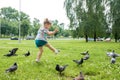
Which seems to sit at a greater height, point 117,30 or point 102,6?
point 102,6

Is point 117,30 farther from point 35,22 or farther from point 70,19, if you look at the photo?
point 35,22

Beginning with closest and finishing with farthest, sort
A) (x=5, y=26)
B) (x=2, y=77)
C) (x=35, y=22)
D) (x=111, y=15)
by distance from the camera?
(x=2, y=77) < (x=111, y=15) < (x=5, y=26) < (x=35, y=22)

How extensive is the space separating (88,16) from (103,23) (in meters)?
3.34

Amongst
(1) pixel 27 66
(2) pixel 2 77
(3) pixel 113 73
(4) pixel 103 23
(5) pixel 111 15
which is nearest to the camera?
(2) pixel 2 77

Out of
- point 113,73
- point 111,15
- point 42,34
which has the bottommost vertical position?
point 113,73

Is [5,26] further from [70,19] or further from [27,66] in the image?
[27,66]

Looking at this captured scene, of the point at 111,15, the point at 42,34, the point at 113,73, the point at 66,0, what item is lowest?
the point at 113,73

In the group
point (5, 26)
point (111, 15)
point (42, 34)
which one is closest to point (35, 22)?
point (5, 26)

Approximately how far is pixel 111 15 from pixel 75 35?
376 inches

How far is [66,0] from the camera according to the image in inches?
2264

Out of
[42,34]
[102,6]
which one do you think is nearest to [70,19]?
[102,6]

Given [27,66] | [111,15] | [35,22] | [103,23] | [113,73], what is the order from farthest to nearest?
[35,22] < [103,23] < [111,15] < [27,66] < [113,73]

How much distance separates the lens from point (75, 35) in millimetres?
57531

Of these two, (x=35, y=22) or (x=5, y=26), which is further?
(x=35, y=22)
